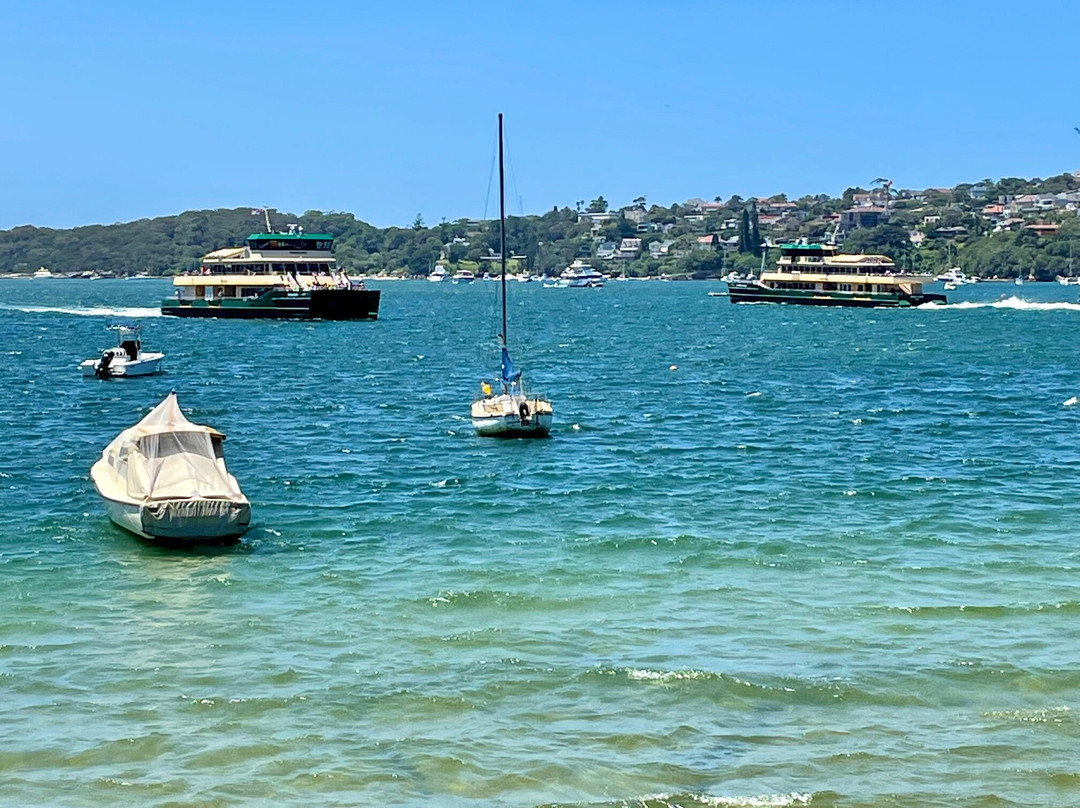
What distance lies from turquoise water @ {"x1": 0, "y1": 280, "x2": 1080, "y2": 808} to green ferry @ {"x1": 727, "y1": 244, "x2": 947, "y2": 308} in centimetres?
10033

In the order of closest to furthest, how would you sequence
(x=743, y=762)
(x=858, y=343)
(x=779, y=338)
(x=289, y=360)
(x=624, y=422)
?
(x=743, y=762), (x=624, y=422), (x=289, y=360), (x=858, y=343), (x=779, y=338)

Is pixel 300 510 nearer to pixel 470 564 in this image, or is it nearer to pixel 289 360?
pixel 470 564

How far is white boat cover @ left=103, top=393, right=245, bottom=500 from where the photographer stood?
28.6 metres

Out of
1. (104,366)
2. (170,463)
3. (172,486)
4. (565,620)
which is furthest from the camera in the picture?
(104,366)

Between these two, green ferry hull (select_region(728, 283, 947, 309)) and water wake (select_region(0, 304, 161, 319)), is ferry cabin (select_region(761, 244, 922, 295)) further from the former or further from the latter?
water wake (select_region(0, 304, 161, 319))

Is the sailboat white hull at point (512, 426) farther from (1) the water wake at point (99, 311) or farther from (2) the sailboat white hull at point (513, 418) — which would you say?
(1) the water wake at point (99, 311)

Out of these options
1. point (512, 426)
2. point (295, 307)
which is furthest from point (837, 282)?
point (512, 426)

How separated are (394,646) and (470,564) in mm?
5634

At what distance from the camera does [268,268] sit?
130625mm

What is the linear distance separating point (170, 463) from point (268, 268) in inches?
4080

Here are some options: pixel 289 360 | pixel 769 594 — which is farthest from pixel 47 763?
pixel 289 360

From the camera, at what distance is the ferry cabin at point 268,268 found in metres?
130

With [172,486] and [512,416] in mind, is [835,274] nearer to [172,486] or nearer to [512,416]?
[512,416]

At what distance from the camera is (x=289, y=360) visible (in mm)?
84938
